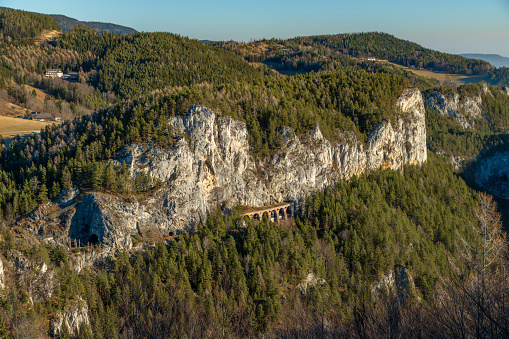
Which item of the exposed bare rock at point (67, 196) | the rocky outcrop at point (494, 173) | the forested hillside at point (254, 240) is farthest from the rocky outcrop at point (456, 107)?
the exposed bare rock at point (67, 196)

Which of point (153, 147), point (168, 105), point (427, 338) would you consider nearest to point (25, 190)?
point (153, 147)

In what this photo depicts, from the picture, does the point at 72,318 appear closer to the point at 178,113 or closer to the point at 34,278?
the point at 34,278

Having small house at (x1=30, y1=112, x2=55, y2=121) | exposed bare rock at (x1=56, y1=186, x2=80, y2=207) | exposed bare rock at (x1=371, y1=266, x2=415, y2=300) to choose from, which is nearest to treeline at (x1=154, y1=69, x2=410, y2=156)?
exposed bare rock at (x1=56, y1=186, x2=80, y2=207)

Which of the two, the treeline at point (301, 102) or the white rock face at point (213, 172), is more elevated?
the treeline at point (301, 102)

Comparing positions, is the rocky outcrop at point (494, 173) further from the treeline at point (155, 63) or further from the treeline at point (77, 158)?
the treeline at point (77, 158)

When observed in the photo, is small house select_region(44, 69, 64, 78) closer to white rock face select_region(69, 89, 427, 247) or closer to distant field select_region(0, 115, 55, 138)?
distant field select_region(0, 115, 55, 138)
